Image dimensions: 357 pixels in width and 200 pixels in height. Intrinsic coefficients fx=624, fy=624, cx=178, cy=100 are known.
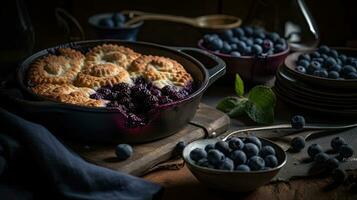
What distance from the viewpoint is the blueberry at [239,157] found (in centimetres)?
126

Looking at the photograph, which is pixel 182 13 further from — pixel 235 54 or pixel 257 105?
pixel 257 105

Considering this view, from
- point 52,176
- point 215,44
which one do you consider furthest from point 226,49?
point 52,176

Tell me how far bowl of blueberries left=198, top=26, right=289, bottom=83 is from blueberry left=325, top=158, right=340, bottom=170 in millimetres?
499

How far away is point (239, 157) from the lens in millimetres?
1259

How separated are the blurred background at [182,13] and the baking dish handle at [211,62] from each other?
1.23ft

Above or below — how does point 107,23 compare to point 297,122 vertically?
above

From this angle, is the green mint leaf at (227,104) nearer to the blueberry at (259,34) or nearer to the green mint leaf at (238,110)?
the green mint leaf at (238,110)

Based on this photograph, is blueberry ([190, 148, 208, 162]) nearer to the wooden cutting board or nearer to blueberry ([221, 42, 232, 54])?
the wooden cutting board

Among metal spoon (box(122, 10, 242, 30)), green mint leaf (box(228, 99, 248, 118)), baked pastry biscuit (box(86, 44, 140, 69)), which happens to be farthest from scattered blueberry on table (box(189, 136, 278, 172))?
metal spoon (box(122, 10, 242, 30))

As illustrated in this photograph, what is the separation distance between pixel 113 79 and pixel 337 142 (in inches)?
21.8

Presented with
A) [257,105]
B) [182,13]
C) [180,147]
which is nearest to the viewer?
[180,147]

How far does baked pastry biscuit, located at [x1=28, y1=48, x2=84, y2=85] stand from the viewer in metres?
1.52

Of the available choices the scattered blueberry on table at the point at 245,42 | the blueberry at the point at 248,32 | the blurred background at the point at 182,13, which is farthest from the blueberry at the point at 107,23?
the blueberry at the point at 248,32


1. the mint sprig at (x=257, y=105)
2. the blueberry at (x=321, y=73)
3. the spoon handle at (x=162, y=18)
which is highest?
the spoon handle at (x=162, y=18)
